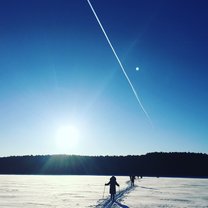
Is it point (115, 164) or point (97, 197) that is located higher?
point (115, 164)

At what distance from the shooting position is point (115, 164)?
174375 millimetres

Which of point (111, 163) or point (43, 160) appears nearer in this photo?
point (111, 163)

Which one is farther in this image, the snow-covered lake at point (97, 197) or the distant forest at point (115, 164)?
the distant forest at point (115, 164)

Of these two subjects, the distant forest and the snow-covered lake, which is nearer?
the snow-covered lake

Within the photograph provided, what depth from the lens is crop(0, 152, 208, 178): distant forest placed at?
145012 millimetres

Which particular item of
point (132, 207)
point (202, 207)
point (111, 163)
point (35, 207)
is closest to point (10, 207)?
point (35, 207)

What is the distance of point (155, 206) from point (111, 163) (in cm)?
16025

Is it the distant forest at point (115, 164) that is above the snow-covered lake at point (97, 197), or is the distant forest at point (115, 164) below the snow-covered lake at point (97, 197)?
above

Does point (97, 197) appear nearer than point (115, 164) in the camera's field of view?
Yes

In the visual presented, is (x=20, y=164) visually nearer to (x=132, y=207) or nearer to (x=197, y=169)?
(x=197, y=169)

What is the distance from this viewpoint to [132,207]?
18.5 meters

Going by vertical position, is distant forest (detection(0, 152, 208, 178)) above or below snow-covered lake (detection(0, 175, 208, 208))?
above

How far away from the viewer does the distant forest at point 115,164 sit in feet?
476

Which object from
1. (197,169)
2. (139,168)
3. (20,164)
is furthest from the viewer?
(20,164)
